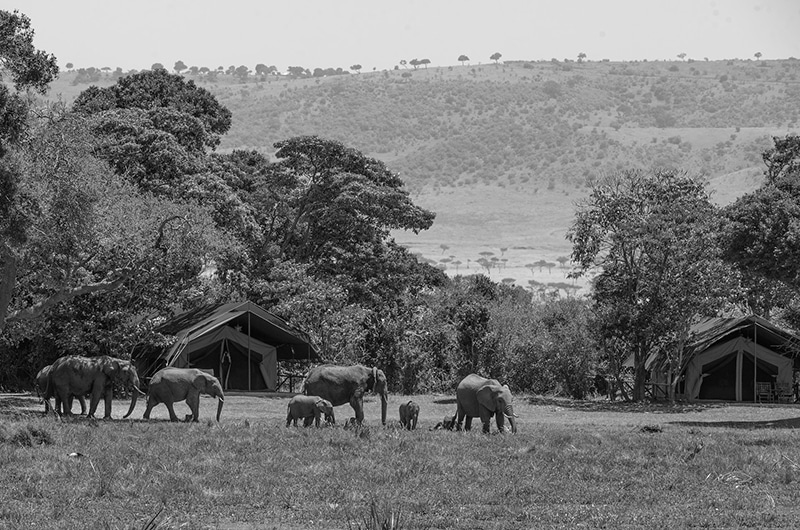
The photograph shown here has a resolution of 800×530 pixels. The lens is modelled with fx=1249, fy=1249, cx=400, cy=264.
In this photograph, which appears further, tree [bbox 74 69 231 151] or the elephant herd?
tree [bbox 74 69 231 151]

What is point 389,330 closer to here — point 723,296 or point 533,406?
point 533,406

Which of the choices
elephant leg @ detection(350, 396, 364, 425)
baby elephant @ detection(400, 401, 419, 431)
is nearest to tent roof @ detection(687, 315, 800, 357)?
elephant leg @ detection(350, 396, 364, 425)

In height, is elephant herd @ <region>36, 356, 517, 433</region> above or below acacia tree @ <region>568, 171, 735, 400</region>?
below

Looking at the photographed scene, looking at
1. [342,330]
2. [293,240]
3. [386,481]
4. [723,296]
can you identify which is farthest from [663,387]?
[386,481]

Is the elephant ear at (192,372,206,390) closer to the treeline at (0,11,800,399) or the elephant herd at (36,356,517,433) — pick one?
the elephant herd at (36,356,517,433)

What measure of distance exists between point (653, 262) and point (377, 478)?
3130 centimetres

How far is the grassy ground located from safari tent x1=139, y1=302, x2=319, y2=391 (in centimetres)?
1587

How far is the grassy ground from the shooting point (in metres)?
17.8

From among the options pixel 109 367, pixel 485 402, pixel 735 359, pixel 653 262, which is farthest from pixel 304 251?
pixel 485 402

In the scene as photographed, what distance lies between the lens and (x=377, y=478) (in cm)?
2109

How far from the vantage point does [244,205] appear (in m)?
53.1

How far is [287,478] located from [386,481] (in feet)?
5.52

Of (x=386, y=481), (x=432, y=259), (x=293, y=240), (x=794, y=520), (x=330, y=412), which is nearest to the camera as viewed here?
(x=794, y=520)

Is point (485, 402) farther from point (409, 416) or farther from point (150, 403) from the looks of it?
point (150, 403)
